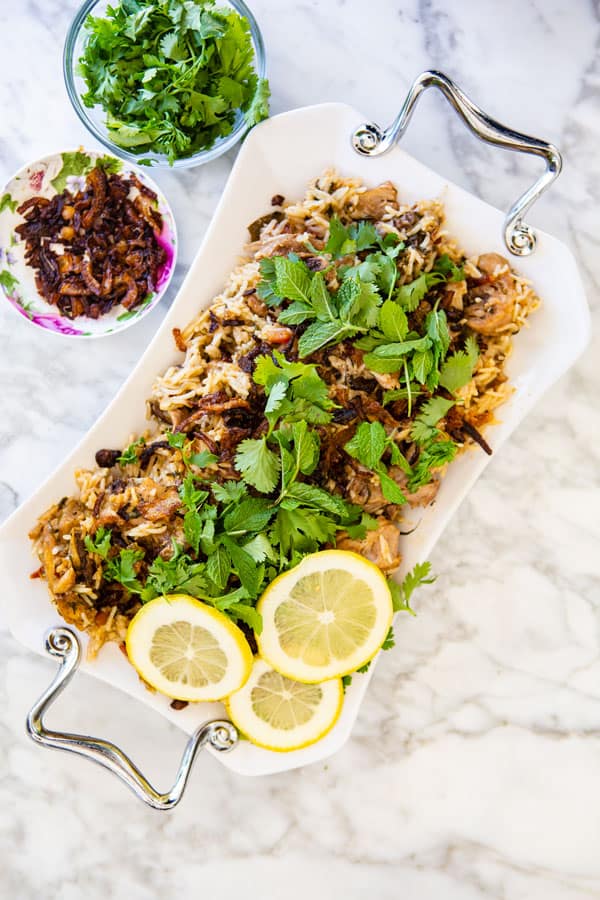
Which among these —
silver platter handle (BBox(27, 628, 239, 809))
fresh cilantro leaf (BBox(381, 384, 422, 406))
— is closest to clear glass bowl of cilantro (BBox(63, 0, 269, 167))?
fresh cilantro leaf (BBox(381, 384, 422, 406))

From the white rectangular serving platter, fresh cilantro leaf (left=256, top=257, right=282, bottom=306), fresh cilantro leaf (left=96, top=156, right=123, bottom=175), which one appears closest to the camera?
fresh cilantro leaf (left=256, top=257, right=282, bottom=306)

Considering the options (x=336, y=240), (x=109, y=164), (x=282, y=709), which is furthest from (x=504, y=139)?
(x=282, y=709)

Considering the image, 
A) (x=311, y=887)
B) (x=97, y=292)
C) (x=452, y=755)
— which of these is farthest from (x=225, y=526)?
(x=311, y=887)

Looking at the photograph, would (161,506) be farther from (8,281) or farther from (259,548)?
(8,281)

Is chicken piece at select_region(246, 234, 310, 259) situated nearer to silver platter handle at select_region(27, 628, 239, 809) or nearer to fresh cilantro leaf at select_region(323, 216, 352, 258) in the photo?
fresh cilantro leaf at select_region(323, 216, 352, 258)

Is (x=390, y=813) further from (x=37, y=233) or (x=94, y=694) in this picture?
(x=37, y=233)

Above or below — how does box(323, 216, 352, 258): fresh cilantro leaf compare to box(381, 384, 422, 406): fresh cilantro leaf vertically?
above
